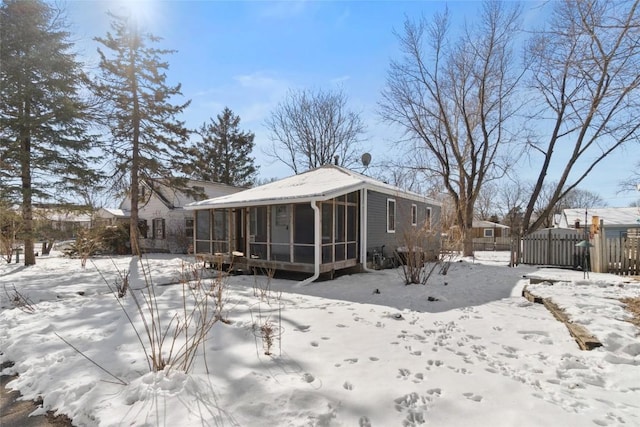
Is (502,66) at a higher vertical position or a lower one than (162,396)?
higher

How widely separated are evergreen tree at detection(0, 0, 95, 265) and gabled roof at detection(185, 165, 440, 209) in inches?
203

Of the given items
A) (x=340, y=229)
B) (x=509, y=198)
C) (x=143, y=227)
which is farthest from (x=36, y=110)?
(x=509, y=198)

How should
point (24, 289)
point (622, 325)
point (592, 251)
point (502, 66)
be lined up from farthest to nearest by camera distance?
point (502, 66), point (592, 251), point (24, 289), point (622, 325)

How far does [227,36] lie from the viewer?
769cm

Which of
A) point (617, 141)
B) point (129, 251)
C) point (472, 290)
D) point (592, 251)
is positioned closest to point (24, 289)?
point (472, 290)

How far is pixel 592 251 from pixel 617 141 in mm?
8653

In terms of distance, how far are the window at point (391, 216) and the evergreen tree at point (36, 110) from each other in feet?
40.0

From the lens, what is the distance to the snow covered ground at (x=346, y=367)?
Result: 2.55 meters

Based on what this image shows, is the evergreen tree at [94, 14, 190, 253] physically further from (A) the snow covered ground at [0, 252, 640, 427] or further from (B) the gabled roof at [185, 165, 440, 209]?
(A) the snow covered ground at [0, 252, 640, 427]

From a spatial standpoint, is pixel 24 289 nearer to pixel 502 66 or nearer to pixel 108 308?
pixel 108 308

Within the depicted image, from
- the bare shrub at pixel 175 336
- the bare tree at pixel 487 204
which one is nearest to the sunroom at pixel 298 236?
the bare shrub at pixel 175 336

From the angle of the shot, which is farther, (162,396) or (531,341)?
(531,341)

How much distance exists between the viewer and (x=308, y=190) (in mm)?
10070

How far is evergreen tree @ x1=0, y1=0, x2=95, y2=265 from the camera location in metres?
11.5
